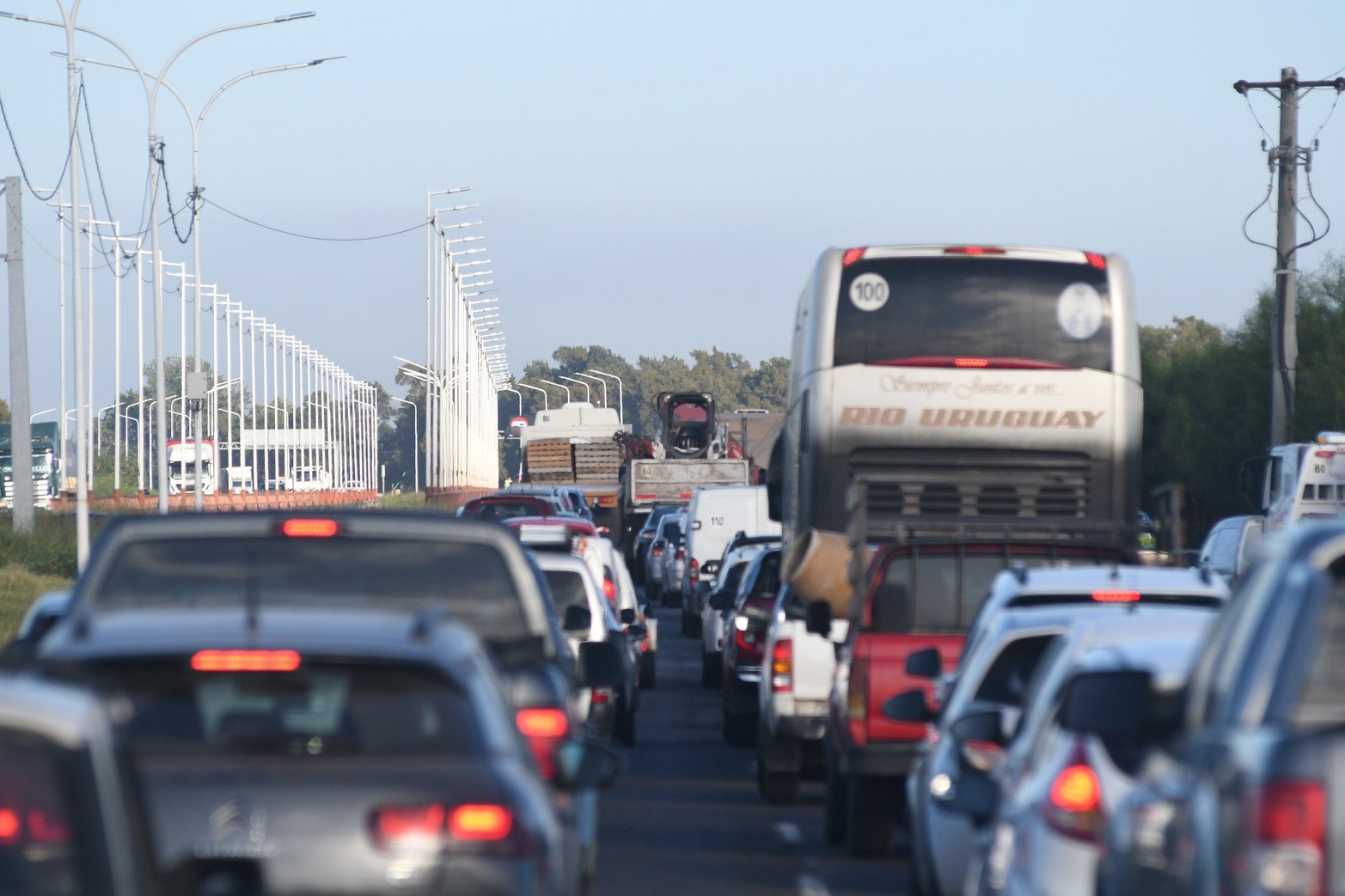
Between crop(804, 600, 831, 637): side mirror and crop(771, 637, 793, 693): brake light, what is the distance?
75 cm

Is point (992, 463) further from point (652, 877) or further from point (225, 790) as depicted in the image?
point (225, 790)

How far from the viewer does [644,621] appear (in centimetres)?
2244

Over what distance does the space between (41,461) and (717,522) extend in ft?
202

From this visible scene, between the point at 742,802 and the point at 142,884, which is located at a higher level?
the point at 142,884

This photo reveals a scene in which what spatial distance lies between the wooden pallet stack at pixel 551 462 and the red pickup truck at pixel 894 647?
48223 millimetres

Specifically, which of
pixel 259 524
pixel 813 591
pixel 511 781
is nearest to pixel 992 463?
pixel 813 591

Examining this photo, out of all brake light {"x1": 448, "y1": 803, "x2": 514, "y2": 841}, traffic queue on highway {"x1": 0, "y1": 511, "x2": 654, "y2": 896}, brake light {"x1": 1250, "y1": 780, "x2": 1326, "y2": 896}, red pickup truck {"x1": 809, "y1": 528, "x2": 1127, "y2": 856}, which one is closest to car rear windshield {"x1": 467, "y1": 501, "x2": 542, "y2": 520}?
A: red pickup truck {"x1": 809, "y1": 528, "x2": 1127, "y2": 856}

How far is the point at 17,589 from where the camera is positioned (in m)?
34.1

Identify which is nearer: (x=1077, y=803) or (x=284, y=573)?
(x=1077, y=803)

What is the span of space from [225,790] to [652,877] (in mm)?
6208

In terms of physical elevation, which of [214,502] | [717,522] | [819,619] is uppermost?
[819,619]

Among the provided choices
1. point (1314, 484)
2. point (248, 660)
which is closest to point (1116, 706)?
point (248, 660)

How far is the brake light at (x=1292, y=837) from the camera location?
3689 mm

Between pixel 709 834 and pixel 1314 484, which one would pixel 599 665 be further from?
pixel 1314 484
